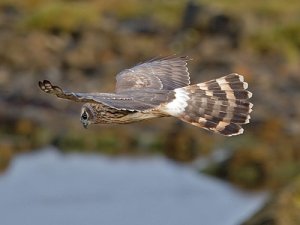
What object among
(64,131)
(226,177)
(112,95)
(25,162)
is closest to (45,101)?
(64,131)

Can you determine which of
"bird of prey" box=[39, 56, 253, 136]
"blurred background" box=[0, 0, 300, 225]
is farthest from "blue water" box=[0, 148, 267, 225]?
"bird of prey" box=[39, 56, 253, 136]

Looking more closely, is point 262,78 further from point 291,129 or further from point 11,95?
point 11,95

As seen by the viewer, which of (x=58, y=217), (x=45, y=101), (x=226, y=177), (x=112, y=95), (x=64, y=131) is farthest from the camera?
(x=45, y=101)

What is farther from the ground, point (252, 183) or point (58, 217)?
point (252, 183)

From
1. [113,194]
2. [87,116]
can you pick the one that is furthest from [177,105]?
[113,194]

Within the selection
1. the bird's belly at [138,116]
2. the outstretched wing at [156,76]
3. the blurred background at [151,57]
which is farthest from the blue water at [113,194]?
the bird's belly at [138,116]

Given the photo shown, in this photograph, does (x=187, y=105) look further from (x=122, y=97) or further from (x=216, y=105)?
(x=122, y=97)
